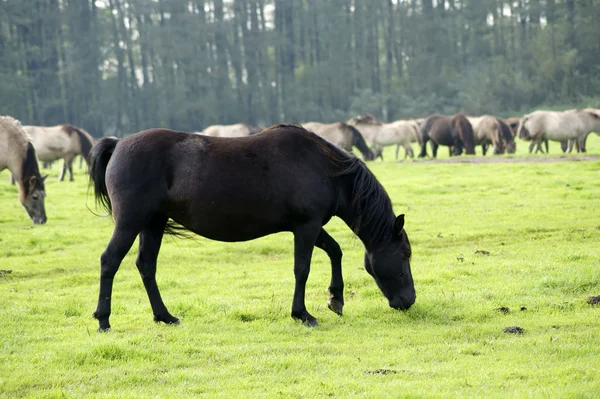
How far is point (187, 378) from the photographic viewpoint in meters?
5.40

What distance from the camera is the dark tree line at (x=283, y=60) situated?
60.3 m

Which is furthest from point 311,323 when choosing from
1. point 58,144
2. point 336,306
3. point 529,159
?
point 58,144

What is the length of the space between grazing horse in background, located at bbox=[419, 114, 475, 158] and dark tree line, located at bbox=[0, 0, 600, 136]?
96.8 feet

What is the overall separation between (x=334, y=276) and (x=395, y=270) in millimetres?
598

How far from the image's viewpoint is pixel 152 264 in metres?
7.23

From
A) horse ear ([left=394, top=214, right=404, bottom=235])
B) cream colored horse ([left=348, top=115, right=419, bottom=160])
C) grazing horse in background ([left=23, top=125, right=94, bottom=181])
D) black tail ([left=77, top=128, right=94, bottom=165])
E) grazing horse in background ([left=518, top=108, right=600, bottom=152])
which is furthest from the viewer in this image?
cream colored horse ([left=348, top=115, right=419, bottom=160])

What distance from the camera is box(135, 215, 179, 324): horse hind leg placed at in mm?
7152

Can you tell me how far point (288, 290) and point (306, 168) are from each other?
1.99 m

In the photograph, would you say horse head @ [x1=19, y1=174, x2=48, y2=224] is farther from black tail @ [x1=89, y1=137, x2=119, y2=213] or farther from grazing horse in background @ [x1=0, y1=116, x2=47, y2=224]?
black tail @ [x1=89, y1=137, x2=119, y2=213]

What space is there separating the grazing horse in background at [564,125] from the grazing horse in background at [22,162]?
2039 centimetres

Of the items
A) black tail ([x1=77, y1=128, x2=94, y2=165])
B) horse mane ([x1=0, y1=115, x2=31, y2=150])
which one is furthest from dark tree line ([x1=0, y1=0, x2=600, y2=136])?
horse mane ([x1=0, y1=115, x2=31, y2=150])

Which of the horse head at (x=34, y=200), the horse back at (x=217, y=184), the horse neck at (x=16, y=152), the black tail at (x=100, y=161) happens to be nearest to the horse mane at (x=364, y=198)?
the horse back at (x=217, y=184)

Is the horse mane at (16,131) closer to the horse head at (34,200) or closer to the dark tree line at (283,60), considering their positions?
the horse head at (34,200)

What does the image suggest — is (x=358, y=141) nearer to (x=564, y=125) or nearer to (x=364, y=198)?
(x=564, y=125)
